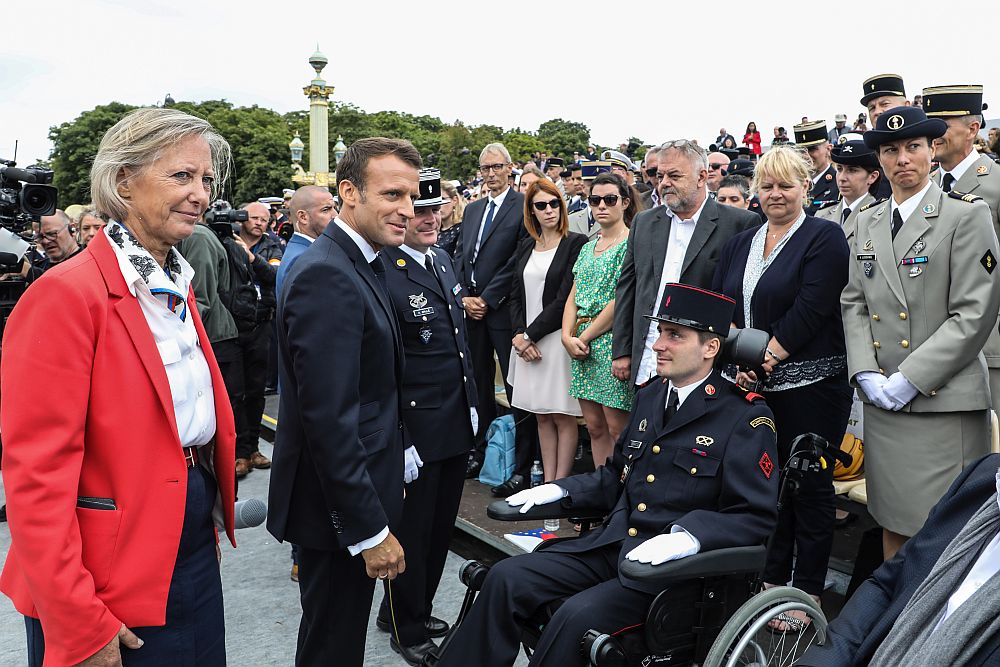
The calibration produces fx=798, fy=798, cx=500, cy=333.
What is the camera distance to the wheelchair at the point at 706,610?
2309mm

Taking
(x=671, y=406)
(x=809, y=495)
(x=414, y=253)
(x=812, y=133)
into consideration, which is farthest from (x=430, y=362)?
(x=812, y=133)

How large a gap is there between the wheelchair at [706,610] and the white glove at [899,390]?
0.62 meters

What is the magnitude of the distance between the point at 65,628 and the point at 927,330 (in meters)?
3.12

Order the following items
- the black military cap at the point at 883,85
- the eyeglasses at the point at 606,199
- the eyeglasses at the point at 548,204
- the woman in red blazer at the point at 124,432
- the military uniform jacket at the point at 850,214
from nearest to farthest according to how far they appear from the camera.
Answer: the woman in red blazer at the point at 124,432
the military uniform jacket at the point at 850,214
the eyeglasses at the point at 606,199
the eyeglasses at the point at 548,204
the black military cap at the point at 883,85

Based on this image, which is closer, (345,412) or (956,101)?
(345,412)

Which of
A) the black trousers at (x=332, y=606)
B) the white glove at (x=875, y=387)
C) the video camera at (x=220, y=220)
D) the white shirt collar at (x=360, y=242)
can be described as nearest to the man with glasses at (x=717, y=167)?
the video camera at (x=220, y=220)

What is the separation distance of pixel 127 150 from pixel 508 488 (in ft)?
12.2

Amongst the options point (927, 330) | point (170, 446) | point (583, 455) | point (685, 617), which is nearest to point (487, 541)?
point (583, 455)

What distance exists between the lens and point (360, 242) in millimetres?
2580

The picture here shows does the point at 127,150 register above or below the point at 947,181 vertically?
above

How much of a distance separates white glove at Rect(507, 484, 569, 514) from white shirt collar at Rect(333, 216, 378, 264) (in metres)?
0.96

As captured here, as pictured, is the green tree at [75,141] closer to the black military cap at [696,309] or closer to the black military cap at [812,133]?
the black military cap at [812,133]

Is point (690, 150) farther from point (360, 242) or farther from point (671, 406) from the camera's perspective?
point (360, 242)

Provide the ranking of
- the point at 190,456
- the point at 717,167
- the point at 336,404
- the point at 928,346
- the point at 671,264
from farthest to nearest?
the point at 717,167 → the point at 671,264 → the point at 928,346 → the point at 336,404 → the point at 190,456
